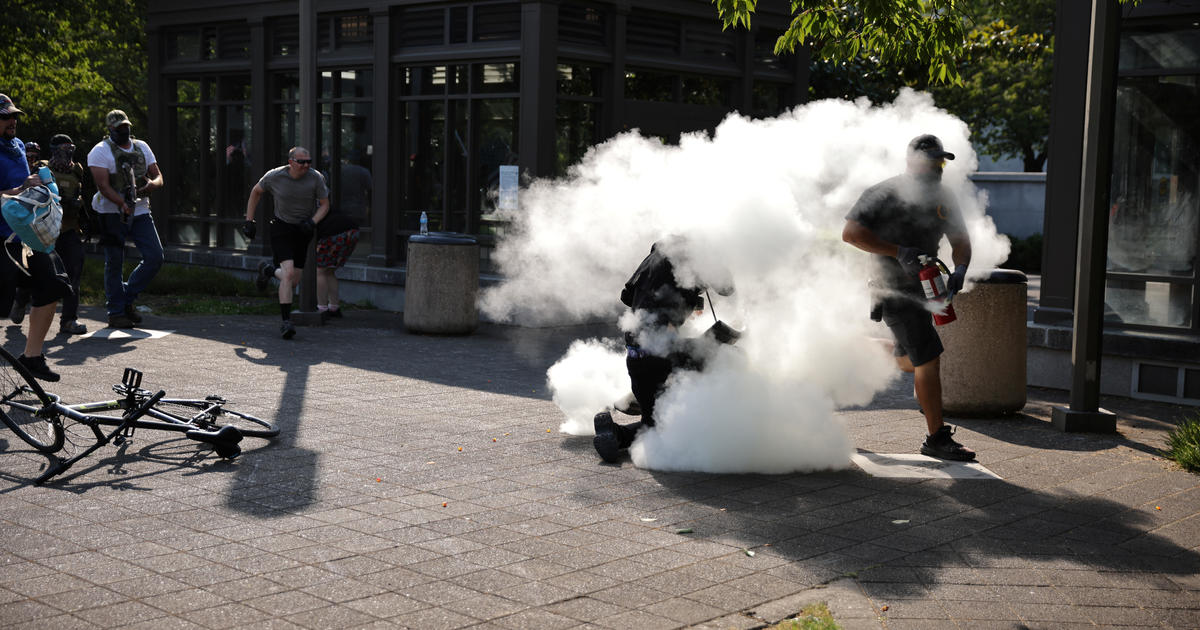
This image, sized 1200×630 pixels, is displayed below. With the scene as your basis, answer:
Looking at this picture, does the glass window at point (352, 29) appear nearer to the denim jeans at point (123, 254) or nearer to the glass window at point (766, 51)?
the denim jeans at point (123, 254)

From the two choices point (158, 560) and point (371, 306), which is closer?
point (158, 560)

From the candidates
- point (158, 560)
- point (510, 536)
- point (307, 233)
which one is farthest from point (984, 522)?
point (307, 233)

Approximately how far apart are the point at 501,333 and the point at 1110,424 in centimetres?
699

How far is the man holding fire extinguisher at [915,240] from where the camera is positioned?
7.05 m

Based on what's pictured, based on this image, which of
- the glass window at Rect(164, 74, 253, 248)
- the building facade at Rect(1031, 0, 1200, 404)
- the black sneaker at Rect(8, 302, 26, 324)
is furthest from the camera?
the glass window at Rect(164, 74, 253, 248)

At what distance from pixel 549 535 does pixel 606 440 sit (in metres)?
1.55

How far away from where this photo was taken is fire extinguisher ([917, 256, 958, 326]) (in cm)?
689

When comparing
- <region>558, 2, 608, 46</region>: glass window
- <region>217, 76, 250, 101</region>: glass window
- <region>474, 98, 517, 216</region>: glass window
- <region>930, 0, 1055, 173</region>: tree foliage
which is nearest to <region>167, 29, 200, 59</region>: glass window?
<region>217, 76, 250, 101</region>: glass window

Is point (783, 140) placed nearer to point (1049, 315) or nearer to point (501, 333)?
point (1049, 315)

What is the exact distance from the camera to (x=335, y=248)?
13.7 meters

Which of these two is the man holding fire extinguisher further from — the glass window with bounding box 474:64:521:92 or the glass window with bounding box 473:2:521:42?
the glass window with bounding box 473:2:521:42

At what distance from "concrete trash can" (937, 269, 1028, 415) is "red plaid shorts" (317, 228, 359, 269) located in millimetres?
7513

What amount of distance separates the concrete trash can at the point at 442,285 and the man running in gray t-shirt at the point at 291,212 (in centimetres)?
118

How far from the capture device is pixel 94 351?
10391 millimetres
